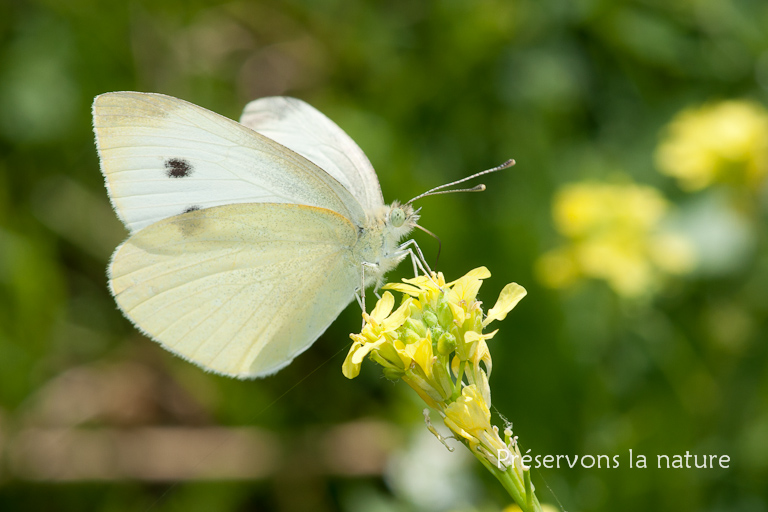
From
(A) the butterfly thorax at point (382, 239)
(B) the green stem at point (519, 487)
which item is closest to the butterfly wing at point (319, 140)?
(A) the butterfly thorax at point (382, 239)

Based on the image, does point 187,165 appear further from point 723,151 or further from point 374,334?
point 723,151

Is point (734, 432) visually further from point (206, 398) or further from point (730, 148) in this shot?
point (206, 398)

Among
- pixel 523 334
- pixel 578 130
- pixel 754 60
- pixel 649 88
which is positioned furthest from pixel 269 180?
pixel 754 60

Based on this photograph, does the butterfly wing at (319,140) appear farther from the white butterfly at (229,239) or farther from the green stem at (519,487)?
the green stem at (519,487)

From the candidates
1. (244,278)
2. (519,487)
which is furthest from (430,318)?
(244,278)

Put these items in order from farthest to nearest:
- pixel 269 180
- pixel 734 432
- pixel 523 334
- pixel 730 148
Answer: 1. pixel 730 148
2. pixel 523 334
3. pixel 734 432
4. pixel 269 180

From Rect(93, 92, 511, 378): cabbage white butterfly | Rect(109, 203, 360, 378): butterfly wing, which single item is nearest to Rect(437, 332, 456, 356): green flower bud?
Rect(93, 92, 511, 378): cabbage white butterfly

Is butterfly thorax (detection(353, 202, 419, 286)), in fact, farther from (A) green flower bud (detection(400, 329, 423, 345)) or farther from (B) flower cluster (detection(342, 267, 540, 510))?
(A) green flower bud (detection(400, 329, 423, 345))
